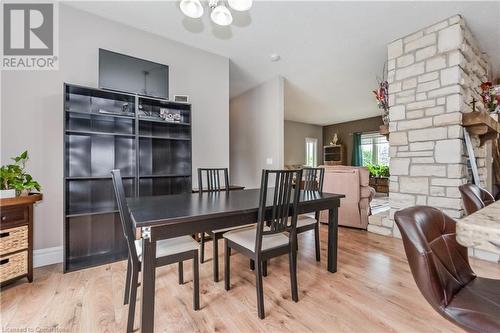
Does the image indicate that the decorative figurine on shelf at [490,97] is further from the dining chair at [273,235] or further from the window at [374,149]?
the window at [374,149]

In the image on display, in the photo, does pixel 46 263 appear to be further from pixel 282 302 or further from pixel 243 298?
pixel 282 302

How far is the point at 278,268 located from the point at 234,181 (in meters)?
3.36

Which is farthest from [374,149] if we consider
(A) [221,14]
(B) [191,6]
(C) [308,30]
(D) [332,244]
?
(B) [191,6]

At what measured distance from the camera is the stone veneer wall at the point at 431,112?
8.76 feet

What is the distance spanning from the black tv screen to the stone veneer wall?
3.25 meters

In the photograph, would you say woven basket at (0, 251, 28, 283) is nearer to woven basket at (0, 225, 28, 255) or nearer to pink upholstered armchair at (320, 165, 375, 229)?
woven basket at (0, 225, 28, 255)

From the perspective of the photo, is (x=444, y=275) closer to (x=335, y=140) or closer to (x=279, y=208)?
(x=279, y=208)

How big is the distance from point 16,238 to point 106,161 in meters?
1.06

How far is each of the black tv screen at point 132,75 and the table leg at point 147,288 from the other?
2205mm

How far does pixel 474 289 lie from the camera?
0.92 meters

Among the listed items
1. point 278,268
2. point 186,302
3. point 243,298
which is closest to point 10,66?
point 186,302

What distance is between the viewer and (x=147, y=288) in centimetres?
126

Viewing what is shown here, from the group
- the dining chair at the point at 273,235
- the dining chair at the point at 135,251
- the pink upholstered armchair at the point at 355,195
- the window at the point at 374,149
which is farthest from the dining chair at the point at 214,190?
the window at the point at 374,149

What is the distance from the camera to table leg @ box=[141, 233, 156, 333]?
4.09 ft
